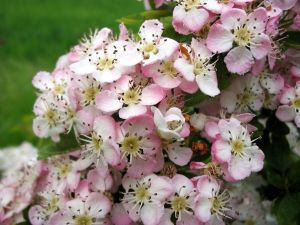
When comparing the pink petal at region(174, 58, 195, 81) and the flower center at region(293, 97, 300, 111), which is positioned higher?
the pink petal at region(174, 58, 195, 81)

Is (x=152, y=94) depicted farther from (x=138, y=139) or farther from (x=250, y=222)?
(x=250, y=222)

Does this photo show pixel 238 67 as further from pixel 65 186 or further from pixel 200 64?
pixel 65 186

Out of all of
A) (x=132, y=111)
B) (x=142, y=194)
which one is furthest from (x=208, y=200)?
(x=132, y=111)

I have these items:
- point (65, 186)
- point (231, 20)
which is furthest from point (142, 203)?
point (231, 20)

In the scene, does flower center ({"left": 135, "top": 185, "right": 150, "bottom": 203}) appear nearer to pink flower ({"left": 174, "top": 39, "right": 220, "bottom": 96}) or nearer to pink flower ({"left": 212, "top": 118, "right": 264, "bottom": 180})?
pink flower ({"left": 212, "top": 118, "right": 264, "bottom": 180})

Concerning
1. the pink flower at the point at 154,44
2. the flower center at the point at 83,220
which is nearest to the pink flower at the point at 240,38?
the pink flower at the point at 154,44

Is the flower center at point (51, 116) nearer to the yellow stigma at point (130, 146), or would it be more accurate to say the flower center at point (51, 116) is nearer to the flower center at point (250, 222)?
the yellow stigma at point (130, 146)

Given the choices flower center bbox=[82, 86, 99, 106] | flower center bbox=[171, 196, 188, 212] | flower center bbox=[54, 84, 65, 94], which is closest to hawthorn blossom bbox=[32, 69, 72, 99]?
flower center bbox=[54, 84, 65, 94]
